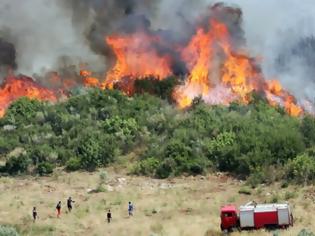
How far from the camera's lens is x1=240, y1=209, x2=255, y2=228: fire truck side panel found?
3694 cm

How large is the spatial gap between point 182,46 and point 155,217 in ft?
114

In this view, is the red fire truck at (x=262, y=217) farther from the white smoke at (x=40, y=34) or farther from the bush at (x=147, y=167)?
the white smoke at (x=40, y=34)

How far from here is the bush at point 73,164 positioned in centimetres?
5450

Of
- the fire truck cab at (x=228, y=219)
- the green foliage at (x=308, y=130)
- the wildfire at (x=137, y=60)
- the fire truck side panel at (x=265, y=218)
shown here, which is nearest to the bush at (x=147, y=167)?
the green foliage at (x=308, y=130)

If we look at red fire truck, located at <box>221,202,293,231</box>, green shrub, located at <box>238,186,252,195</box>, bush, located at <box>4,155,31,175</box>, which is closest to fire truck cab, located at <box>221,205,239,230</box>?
red fire truck, located at <box>221,202,293,231</box>

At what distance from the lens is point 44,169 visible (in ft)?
178

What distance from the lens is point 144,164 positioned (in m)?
53.0

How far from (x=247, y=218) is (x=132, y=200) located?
10.9 metres

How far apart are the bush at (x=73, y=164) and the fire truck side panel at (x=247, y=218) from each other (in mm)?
20397

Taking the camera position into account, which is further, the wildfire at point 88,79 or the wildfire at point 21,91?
the wildfire at point 88,79

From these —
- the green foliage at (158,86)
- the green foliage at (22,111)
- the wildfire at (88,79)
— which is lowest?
the green foliage at (22,111)

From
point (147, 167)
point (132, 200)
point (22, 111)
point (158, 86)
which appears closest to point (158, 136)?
point (147, 167)

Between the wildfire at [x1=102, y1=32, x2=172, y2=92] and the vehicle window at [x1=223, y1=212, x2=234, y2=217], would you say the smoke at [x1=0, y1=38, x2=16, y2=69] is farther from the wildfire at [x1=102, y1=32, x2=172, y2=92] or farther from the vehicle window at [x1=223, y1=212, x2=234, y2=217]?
the vehicle window at [x1=223, y1=212, x2=234, y2=217]

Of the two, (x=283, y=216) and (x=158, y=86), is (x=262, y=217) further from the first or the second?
(x=158, y=86)
